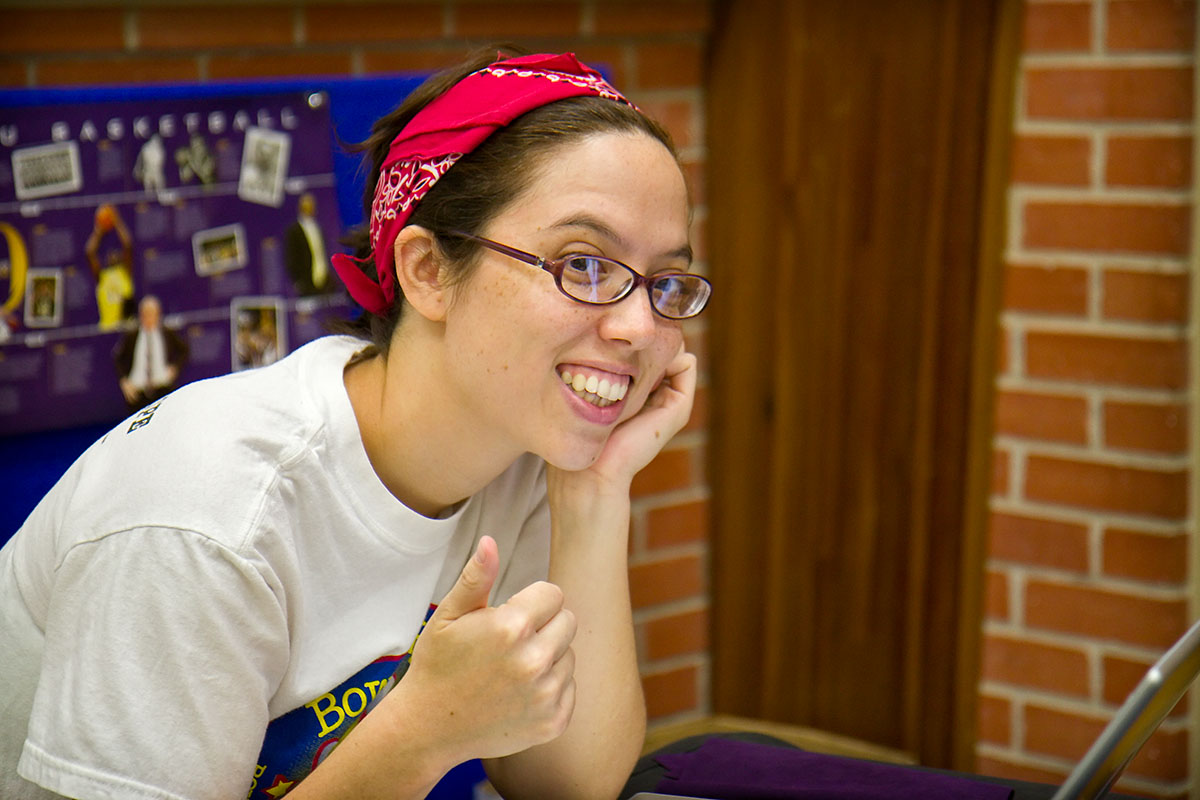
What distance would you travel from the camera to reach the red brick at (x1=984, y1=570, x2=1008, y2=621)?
1.95m

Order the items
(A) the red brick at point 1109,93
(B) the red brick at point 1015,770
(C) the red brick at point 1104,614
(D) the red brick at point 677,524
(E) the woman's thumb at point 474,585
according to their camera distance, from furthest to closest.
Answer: (D) the red brick at point 677,524 → (B) the red brick at point 1015,770 → (C) the red brick at point 1104,614 → (A) the red brick at point 1109,93 → (E) the woman's thumb at point 474,585

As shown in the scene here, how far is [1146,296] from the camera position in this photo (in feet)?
5.81

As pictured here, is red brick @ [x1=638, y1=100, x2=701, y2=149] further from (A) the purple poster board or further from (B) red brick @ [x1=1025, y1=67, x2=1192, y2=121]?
(A) the purple poster board

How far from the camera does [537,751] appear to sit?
116cm

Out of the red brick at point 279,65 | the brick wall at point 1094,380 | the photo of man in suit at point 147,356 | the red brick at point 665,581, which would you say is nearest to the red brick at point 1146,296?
the brick wall at point 1094,380

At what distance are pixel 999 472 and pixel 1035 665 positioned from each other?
32cm

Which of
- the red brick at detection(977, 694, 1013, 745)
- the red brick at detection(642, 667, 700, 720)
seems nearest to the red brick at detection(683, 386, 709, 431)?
the red brick at detection(642, 667, 700, 720)

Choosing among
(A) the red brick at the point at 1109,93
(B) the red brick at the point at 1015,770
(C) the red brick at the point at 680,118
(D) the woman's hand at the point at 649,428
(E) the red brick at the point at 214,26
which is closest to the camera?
(D) the woman's hand at the point at 649,428

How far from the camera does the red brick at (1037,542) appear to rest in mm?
1874

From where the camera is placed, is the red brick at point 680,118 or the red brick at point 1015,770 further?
the red brick at point 680,118

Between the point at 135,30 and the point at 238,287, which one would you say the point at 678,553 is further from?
the point at 135,30

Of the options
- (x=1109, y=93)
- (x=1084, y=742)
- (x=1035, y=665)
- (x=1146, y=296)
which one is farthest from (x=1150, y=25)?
(x=1084, y=742)

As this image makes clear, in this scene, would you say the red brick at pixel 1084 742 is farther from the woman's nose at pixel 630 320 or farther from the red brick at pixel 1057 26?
the woman's nose at pixel 630 320

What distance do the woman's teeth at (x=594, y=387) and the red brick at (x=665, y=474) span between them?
0.99 m
